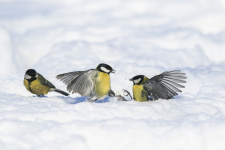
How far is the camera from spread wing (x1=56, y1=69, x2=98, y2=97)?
16.5ft

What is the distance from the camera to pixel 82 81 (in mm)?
5109

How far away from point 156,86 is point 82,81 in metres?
1.03

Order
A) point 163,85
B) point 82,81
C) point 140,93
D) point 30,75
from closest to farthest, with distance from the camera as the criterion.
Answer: point 140,93
point 163,85
point 82,81
point 30,75

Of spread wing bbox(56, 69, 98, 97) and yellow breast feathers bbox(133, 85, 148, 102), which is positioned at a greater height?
spread wing bbox(56, 69, 98, 97)

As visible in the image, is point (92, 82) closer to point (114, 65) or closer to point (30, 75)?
point (30, 75)

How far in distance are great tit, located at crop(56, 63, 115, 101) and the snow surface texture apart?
0.30 m

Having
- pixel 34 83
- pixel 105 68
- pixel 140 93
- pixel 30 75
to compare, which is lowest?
pixel 140 93

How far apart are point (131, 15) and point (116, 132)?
9.20m

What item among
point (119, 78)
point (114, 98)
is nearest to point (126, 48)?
point (119, 78)

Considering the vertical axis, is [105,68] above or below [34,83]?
above

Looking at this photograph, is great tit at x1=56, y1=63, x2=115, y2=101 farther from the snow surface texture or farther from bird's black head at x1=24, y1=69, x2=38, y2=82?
bird's black head at x1=24, y1=69, x2=38, y2=82

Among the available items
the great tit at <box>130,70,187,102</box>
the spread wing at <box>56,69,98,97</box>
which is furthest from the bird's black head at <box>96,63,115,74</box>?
the great tit at <box>130,70,187,102</box>

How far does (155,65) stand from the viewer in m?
8.43

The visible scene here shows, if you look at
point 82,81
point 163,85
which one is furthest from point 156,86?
point 82,81
